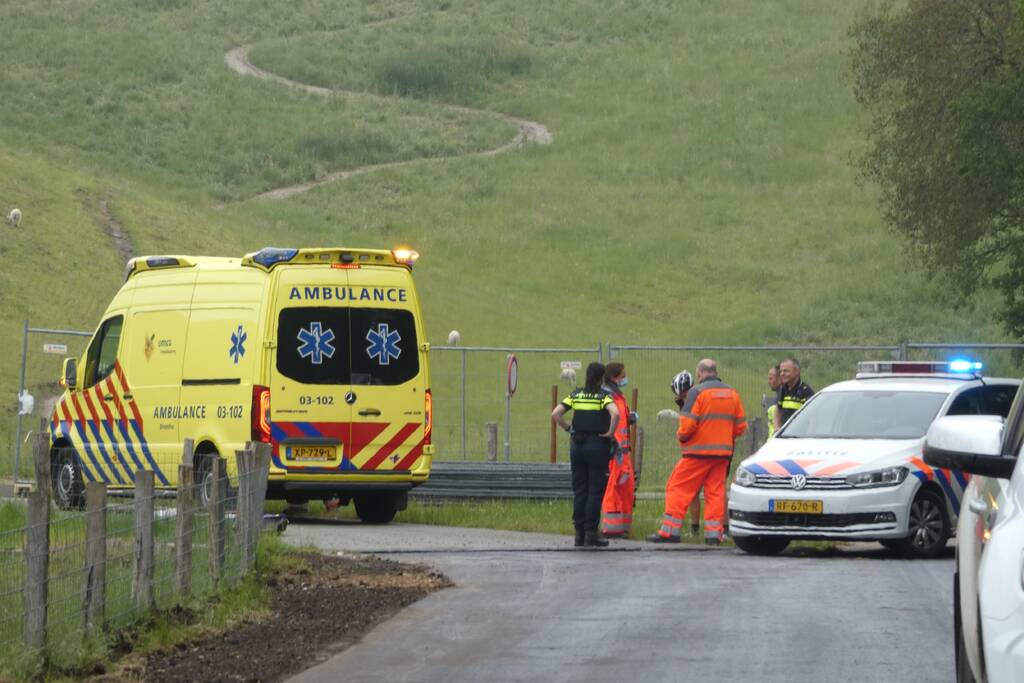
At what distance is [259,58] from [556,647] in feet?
277

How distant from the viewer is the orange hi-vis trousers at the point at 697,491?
1866 centimetres

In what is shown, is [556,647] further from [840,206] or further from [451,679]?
[840,206]

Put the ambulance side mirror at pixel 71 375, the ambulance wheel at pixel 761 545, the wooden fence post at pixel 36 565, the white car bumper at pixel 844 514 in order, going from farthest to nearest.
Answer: the ambulance side mirror at pixel 71 375 < the ambulance wheel at pixel 761 545 < the white car bumper at pixel 844 514 < the wooden fence post at pixel 36 565

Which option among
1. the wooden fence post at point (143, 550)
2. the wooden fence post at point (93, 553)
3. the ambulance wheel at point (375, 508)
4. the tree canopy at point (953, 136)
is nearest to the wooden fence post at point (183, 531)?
the wooden fence post at point (143, 550)

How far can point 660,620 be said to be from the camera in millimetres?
→ 12148

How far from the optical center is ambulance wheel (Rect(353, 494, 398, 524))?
21.1 meters

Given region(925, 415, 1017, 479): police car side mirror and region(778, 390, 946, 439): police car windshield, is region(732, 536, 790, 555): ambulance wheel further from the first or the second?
region(925, 415, 1017, 479): police car side mirror

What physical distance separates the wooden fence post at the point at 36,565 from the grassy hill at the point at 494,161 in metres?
22.9

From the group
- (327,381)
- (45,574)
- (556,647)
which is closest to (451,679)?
(556,647)

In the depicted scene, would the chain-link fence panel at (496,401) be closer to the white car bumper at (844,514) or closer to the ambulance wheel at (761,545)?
the ambulance wheel at (761,545)

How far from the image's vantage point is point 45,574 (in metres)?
9.65

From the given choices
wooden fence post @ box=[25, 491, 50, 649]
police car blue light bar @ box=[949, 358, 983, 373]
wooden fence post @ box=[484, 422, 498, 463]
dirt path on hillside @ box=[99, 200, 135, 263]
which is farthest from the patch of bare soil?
dirt path on hillside @ box=[99, 200, 135, 263]

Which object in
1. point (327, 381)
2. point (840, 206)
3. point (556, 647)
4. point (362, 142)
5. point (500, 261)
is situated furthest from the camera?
point (362, 142)

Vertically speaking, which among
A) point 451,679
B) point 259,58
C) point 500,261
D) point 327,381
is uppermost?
point 259,58
